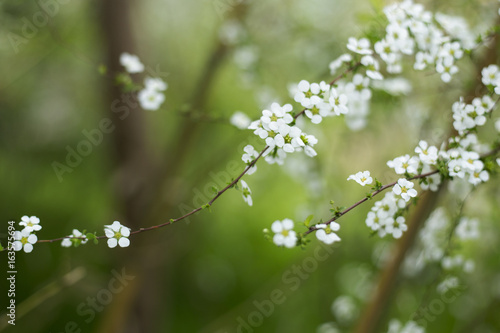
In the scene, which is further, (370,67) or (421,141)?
(370,67)

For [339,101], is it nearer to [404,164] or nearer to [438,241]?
[404,164]

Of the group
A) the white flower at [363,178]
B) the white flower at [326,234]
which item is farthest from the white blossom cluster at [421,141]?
the white flower at [326,234]

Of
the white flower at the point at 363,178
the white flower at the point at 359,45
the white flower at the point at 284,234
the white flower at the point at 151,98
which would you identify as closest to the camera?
the white flower at the point at 284,234

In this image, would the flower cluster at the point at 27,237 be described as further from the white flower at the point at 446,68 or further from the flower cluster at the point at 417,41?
the white flower at the point at 446,68

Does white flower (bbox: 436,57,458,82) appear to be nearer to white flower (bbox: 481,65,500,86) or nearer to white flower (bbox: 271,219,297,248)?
white flower (bbox: 481,65,500,86)

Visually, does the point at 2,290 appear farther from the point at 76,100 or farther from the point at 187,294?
the point at 76,100

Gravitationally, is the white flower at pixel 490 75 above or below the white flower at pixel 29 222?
above

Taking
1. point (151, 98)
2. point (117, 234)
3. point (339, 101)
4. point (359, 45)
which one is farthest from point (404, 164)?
point (151, 98)
